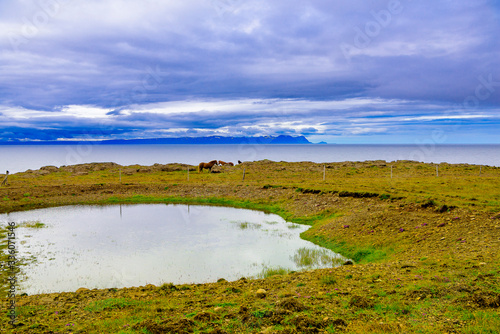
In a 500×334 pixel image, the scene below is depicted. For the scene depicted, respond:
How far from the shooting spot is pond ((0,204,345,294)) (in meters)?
14.5

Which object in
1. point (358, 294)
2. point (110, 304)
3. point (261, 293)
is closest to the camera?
point (358, 294)

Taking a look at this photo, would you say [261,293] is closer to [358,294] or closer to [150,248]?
[358,294]

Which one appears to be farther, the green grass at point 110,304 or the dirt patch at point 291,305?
the green grass at point 110,304

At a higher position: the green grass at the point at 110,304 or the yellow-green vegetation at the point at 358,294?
the yellow-green vegetation at the point at 358,294

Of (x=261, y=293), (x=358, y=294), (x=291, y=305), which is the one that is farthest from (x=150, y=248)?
(x=358, y=294)

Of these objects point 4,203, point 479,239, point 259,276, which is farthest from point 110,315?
point 4,203

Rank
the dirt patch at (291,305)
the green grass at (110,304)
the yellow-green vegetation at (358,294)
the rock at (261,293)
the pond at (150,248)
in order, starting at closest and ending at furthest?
the yellow-green vegetation at (358,294)
the dirt patch at (291,305)
the green grass at (110,304)
the rock at (261,293)
the pond at (150,248)

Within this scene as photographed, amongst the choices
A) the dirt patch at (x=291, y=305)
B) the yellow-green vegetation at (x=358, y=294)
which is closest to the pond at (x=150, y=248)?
the yellow-green vegetation at (x=358, y=294)

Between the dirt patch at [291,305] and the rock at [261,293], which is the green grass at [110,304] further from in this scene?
the dirt patch at [291,305]

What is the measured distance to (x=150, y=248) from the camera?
18.7m

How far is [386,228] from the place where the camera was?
63.8 ft

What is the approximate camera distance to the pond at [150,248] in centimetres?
1448

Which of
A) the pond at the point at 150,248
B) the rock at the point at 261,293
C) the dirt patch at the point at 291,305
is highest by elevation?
the dirt patch at the point at 291,305

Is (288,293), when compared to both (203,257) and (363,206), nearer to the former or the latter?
(203,257)
